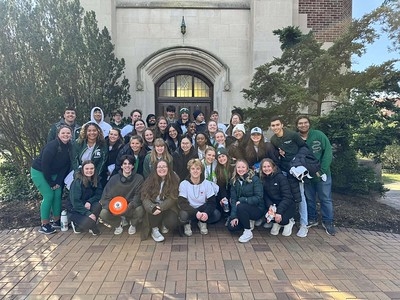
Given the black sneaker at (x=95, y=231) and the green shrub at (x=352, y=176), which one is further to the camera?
the green shrub at (x=352, y=176)

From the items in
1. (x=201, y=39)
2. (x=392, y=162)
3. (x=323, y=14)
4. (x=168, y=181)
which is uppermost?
(x=323, y=14)

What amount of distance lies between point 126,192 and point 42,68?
361cm

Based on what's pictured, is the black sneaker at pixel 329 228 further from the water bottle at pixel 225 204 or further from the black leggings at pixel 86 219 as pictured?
the black leggings at pixel 86 219

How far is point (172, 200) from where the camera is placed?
508cm

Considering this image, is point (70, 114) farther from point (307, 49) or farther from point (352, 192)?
point (352, 192)

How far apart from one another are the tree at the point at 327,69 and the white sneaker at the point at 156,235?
343 centimetres

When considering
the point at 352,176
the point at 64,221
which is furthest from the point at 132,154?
the point at 352,176

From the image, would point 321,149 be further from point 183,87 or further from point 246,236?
point 183,87

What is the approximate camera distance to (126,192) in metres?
5.21

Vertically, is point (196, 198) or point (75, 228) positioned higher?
point (196, 198)

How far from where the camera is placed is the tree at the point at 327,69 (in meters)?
6.75

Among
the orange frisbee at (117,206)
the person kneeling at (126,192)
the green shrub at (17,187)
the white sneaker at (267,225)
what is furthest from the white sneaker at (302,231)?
the green shrub at (17,187)

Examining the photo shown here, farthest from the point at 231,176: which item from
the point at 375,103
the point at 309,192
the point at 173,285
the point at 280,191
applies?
the point at 375,103

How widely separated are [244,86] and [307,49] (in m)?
3.00
